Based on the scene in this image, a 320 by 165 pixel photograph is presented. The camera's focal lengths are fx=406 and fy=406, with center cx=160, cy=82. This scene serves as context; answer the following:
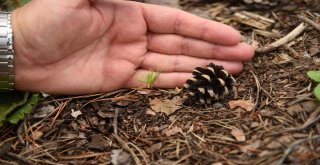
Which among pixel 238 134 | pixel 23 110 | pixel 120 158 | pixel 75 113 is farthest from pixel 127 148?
pixel 23 110

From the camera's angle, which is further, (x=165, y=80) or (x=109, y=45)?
(x=109, y=45)

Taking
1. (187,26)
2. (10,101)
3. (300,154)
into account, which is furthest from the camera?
(187,26)

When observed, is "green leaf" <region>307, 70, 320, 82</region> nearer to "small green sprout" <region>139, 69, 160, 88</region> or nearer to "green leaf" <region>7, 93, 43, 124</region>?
"small green sprout" <region>139, 69, 160, 88</region>

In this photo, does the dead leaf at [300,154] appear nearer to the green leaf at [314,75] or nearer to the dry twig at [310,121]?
the dry twig at [310,121]

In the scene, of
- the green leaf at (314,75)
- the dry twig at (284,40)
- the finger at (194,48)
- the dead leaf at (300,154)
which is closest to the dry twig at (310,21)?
the dry twig at (284,40)

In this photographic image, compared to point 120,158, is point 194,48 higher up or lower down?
higher up

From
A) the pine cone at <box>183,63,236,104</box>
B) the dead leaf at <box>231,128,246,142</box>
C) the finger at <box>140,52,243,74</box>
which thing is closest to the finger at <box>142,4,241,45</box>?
the finger at <box>140,52,243,74</box>

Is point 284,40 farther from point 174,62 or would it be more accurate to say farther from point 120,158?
point 120,158
